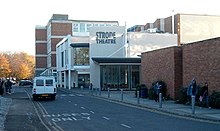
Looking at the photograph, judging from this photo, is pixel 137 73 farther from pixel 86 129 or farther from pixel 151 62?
pixel 86 129

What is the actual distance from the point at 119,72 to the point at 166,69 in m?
23.7

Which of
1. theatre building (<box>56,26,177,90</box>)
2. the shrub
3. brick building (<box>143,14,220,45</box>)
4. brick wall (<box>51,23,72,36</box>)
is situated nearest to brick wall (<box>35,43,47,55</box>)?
brick wall (<box>51,23,72,36</box>)

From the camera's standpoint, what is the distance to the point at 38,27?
4437 inches

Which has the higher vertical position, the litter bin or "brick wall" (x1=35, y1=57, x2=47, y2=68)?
"brick wall" (x1=35, y1=57, x2=47, y2=68)

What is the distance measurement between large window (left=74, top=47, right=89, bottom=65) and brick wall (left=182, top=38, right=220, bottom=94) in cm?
3698

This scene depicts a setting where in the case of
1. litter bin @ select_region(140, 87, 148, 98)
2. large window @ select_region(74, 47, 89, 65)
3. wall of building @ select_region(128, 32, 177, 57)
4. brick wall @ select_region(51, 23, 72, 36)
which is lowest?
litter bin @ select_region(140, 87, 148, 98)

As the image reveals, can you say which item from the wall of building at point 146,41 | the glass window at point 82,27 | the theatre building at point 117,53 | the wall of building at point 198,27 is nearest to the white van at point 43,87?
the theatre building at point 117,53

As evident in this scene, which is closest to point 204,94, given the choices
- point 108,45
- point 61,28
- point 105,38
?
point 108,45

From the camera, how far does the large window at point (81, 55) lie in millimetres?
65125

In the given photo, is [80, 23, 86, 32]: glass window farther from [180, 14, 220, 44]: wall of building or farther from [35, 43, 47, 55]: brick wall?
[180, 14, 220, 44]: wall of building

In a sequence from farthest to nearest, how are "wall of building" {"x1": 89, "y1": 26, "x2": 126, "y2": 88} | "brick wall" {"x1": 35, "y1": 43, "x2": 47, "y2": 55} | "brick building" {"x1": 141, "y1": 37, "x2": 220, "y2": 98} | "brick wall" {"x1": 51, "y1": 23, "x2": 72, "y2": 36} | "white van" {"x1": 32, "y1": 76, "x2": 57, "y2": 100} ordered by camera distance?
"brick wall" {"x1": 35, "y1": 43, "x2": 47, "y2": 55} < "brick wall" {"x1": 51, "y1": 23, "x2": 72, "y2": 36} < "wall of building" {"x1": 89, "y1": 26, "x2": 126, "y2": 88} < "white van" {"x1": 32, "y1": 76, "x2": 57, "y2": 100} < "brick building" {"x1": 141, "y1": 37, "x2": 220, "y2": 98}

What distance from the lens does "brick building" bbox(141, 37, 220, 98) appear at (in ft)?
80.7

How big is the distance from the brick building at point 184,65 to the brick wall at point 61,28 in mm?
60614

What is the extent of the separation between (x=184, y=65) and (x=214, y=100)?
6696 mm
